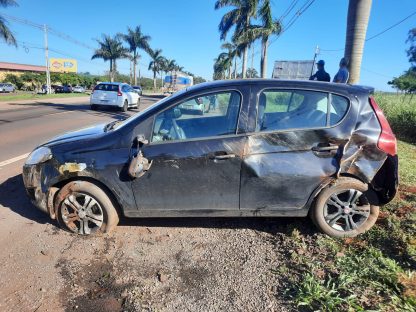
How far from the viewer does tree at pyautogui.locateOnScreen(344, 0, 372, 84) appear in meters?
8.12

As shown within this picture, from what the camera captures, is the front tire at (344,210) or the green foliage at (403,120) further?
the green foliage at (403,120)

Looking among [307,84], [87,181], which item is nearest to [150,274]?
[87,181]

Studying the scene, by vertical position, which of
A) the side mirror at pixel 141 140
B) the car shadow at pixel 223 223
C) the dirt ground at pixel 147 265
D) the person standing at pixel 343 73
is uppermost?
the person standing at pixel 343 73

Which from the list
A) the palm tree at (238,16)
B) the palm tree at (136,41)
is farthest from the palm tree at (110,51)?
the palm tree at (238,16)

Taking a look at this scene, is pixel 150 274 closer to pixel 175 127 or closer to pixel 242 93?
pixel 175 127

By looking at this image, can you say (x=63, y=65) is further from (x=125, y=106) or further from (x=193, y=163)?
(x=193, y=163)

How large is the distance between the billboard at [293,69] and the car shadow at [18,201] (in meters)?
21.9

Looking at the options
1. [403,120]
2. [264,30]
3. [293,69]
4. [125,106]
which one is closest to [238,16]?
[264,30]

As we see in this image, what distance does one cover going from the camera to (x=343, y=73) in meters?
7.81

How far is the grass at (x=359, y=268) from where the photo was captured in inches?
100

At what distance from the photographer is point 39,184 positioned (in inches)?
144

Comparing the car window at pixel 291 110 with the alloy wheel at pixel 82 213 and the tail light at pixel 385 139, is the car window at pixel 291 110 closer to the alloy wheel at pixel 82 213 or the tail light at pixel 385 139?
the tail light at pixel 385 139

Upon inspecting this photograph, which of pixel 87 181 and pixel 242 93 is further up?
pixel 242 93

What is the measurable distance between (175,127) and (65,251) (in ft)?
5.57
